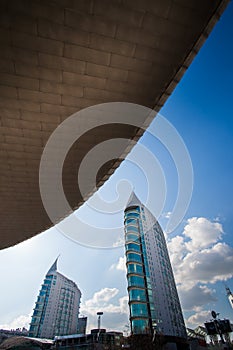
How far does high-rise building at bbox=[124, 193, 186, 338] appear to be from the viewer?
41.5 metres

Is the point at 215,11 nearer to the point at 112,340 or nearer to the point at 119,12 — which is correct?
the point at 119,12

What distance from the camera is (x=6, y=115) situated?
6.59 m

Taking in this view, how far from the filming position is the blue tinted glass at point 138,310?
135 ft

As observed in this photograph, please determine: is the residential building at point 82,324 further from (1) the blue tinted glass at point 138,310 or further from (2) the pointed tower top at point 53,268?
(1) the blue tinted glass at point 138,310

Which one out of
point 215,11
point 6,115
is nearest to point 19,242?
point 6,115

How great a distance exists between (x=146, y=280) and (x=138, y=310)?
21.6 feet

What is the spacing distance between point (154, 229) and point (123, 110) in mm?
62770

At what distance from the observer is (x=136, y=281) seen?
4459 cm

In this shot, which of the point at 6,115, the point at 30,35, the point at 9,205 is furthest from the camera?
the point at 9,205

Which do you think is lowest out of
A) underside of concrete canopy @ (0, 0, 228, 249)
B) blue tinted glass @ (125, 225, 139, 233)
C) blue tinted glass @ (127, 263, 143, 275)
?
underside of concrete canopy @ (0, 0, 228, 249)

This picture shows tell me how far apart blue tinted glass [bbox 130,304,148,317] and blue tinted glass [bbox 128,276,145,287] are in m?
3.68

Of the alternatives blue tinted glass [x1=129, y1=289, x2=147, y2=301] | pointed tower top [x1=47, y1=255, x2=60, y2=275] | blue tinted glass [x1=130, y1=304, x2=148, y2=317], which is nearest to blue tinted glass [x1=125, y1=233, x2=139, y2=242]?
blue tinted glass [x1=129, y1=289, x2=147, y2=301]

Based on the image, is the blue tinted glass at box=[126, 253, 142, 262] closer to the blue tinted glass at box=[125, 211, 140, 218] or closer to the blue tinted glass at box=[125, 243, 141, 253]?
the blue tinted glass at box=[125, 243, 141, 253]

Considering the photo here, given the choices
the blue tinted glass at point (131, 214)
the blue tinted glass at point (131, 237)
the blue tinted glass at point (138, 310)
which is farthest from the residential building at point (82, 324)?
the blue tinted glass at point (131, 214)
